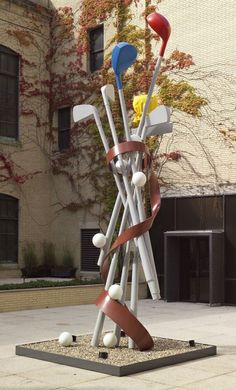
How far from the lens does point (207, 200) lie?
19.6m

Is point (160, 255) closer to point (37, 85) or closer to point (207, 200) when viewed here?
point (207, 200)

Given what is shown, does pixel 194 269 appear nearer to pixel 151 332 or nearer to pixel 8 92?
pixel 151 332

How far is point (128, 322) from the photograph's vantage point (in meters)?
9.39

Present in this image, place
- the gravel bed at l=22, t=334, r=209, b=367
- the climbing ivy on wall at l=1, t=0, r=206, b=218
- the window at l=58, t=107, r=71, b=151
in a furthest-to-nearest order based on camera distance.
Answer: the window at l=58, t=107, r=71, b=151 → the climbing ivy on wall at l=1, t=0, r=206, b=218 → the gravel bed at l=22, t=334, r=209, b=367

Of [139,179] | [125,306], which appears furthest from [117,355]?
[139,179]

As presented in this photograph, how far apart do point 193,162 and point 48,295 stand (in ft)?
21.8

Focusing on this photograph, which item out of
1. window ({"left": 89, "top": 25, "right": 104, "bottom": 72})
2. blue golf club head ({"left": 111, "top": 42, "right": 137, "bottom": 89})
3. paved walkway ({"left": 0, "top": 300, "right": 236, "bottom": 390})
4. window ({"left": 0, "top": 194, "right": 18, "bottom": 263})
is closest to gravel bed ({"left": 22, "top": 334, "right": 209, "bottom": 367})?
paved walkway ({"left": 0, "top": 300, "right": 236, "bottom": 390})

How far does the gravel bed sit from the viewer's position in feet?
29.3

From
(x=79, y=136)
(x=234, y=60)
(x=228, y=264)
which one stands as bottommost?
(x=228, y=264)

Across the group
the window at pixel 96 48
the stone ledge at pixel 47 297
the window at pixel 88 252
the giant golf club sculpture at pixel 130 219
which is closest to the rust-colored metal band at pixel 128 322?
the giant golf club sculpture at pixel 130 219

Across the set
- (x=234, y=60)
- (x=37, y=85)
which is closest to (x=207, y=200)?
(x=234, y=60)

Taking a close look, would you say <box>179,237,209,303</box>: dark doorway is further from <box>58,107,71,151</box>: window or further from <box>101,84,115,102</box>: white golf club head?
<box>101,84,115,102</box>: white golf club head

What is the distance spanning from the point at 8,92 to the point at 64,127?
269 cm

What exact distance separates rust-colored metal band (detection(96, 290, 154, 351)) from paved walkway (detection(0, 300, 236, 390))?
73cm
